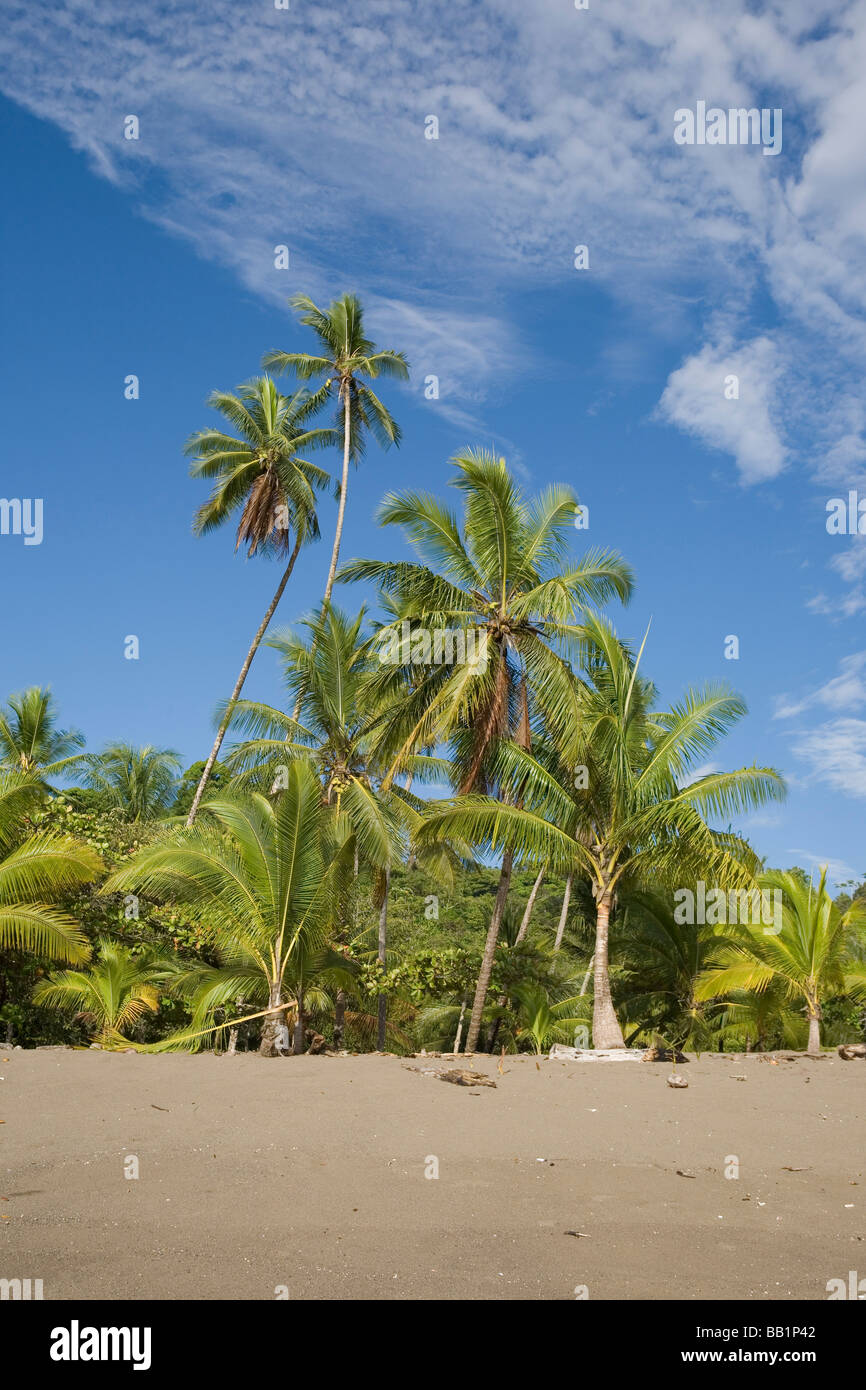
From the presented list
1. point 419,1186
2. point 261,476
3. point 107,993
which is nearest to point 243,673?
point 261,476

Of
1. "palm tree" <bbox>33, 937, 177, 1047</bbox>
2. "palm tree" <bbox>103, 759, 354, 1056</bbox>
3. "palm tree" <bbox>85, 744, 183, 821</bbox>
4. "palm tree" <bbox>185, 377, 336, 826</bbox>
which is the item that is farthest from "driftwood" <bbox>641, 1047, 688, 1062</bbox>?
"palm tree" <bbox>85, 744, 183, 821</bbox>

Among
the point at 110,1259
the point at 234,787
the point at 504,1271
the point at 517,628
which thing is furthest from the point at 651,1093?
the point at 234,787

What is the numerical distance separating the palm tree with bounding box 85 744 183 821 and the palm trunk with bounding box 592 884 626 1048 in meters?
25.8

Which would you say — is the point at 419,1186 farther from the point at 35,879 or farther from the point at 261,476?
the point at 261,476

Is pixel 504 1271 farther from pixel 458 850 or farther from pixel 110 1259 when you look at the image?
pixel 458 850

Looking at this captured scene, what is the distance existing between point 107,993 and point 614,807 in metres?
8.78

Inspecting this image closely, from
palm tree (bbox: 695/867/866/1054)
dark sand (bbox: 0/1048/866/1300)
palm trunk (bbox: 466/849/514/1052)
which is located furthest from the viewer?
palm trunk (bbox: 466/849/514/1052)

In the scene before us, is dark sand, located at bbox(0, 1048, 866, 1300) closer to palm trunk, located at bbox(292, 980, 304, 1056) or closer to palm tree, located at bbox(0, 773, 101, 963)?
palm trunk, located at bbox(292, 980, 304, 1056)

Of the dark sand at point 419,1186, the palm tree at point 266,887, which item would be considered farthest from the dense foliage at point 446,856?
the dark sand at point 419,1186

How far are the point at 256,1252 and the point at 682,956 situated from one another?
16974mm

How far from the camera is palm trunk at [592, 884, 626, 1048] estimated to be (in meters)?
14.7

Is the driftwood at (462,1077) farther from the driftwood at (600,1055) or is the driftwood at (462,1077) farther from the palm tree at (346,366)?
the palm tree at (346,366)

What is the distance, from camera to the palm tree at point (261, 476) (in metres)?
26.2

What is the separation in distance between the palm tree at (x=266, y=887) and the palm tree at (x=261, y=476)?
12581 mm
